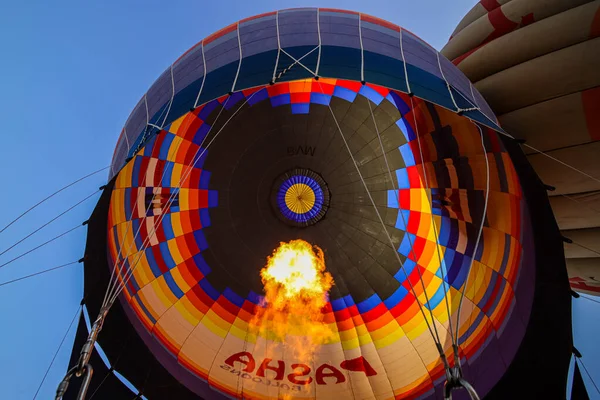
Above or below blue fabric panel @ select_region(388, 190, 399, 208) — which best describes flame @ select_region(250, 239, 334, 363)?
below

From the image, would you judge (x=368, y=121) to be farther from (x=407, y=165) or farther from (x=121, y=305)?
(x=121, y=305)

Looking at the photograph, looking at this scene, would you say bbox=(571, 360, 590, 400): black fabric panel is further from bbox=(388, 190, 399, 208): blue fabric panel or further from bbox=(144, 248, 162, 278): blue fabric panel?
bbox=(144, 248, 162, 278): blue fabric panel

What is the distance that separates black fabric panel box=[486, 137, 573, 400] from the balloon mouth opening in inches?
91.7

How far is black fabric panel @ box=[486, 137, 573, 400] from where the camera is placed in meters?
3.77

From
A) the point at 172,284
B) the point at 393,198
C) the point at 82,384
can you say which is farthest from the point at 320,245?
the point at 82,384

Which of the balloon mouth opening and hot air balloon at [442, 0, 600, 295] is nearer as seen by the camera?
hot air balloon at [442, 0, 600, 295]

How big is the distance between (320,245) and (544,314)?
2.65 m

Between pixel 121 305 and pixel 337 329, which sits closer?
pixel 121 305

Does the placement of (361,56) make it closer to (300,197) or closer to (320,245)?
(300,197)

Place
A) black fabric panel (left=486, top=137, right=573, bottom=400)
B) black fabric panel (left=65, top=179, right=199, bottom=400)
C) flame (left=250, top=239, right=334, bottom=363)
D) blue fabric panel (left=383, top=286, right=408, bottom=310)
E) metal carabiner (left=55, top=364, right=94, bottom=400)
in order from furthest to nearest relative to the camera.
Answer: flame (left=250, top=239, right=334, bottom=363) < blue fabric panel (left=383, top=286, right=408, bottom=310) < black fabric panel (left=65, top=179, right=199, bottom=400) < black fabric panel (left=486, top=137, right=573, bottom=400) < metal carabiner (left=55, top=364, right=94, bottom=400)

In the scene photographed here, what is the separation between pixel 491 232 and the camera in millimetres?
4359

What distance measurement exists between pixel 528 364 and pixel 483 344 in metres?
0.45

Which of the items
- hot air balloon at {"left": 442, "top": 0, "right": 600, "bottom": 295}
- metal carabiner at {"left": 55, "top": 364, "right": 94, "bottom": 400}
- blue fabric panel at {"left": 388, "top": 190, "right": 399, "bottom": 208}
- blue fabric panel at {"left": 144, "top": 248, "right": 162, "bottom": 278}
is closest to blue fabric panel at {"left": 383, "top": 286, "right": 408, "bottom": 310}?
blue fabric panel at {"left": 388, "top": 190, "right": 399, "bottom": 208}

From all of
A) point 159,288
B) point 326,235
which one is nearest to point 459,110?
point 326,235
